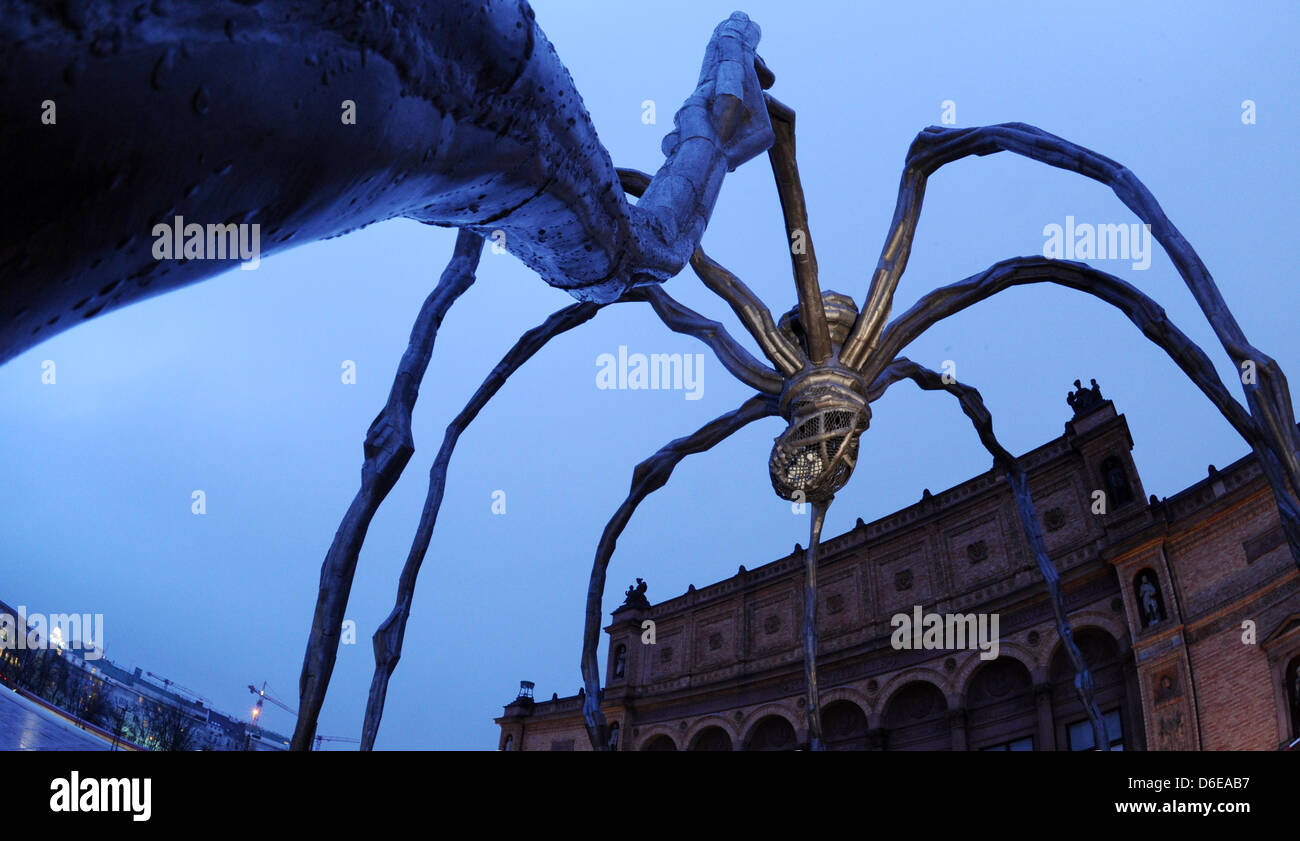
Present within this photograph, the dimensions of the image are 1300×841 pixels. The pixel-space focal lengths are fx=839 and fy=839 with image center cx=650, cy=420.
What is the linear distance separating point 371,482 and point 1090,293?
5.96 metres

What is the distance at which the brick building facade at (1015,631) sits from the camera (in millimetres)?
15672

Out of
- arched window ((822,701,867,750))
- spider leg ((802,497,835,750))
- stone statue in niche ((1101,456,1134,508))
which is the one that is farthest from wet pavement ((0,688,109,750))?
arched window ((822,701,867,750))

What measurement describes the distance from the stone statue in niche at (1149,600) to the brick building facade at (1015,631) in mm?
35

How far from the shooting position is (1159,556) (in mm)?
17719

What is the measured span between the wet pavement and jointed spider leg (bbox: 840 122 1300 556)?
3.47 metres

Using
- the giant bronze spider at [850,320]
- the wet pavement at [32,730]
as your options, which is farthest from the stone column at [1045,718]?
the wet pavement at [32,730]

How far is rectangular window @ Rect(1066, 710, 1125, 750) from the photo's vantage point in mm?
18059

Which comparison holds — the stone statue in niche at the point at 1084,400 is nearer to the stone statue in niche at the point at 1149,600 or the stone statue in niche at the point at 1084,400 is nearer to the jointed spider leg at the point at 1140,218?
the stone statue in niche at the point at 1149,600
